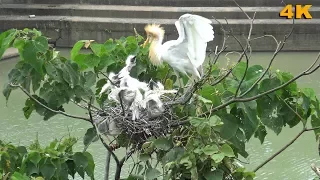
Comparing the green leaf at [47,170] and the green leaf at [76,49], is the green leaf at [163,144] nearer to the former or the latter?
the green leaf at [47,170]

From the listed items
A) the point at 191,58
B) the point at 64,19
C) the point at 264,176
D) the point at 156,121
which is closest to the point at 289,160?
the point at 264,176

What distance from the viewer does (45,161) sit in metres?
1.78

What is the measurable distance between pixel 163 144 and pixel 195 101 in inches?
7.3

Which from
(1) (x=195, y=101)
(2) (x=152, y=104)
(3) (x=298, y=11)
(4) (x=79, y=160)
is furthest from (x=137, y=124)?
(3) (x=298, y=11)

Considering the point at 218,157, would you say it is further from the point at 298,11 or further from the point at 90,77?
the point at 298,11

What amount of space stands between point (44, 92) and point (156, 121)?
0.36 m

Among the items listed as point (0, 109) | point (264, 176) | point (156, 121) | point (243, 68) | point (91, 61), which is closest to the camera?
point (156, 121)

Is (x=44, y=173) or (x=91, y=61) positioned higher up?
(x=91, y=61)

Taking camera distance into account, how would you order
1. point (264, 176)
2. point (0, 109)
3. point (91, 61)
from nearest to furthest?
point (91, 61), point (264, 176), point (0, 109)

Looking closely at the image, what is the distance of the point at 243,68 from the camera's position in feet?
6.00

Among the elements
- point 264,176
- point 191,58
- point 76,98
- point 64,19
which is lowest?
point 264,176

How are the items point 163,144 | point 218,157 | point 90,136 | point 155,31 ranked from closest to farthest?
point 218,157
point 163,144
point 90,136
point 155,31

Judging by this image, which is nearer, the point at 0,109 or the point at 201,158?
the point at 201,158

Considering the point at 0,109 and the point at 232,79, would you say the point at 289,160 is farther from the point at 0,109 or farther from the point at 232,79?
the point at 0,109
